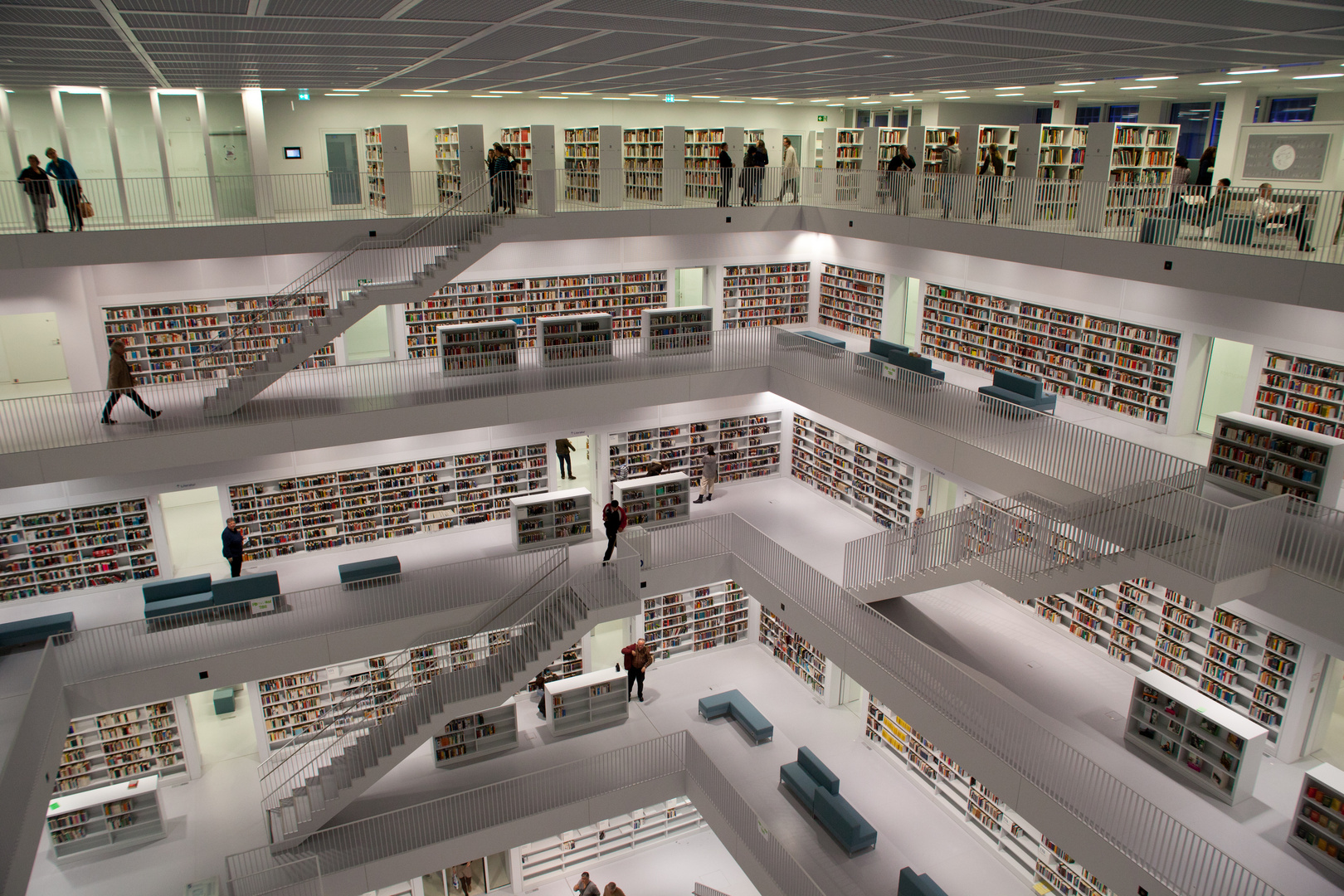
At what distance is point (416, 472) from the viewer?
14969 mm

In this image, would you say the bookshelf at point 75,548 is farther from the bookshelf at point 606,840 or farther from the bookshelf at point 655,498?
the bookshelf at point 606,840

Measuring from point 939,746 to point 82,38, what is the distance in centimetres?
1134

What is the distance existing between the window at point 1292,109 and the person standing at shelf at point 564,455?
13.5 meters

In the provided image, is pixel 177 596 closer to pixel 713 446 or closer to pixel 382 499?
pixel 382 499

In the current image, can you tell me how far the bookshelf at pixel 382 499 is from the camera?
14.2m

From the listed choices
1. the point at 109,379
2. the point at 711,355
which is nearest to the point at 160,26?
the point at 109,379

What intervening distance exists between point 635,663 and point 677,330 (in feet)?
19.8

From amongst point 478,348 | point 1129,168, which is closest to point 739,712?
point 478,348

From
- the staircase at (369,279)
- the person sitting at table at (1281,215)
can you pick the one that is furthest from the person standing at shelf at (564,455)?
the person sitting at table at (1281,215)

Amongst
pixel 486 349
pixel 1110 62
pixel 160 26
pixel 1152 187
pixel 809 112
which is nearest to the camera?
pixel 160 26

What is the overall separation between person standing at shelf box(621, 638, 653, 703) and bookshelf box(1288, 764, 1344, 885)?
904 cm

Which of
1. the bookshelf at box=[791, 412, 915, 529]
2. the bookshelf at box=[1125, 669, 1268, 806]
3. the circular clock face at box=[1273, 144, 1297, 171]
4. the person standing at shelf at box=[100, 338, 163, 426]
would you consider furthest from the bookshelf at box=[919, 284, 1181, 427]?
the person standing at shelf at box=[100, 338, 163, 426]

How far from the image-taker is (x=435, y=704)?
37.7 ft

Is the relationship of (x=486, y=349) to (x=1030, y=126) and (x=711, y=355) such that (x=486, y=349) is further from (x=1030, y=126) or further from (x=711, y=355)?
(x=1030, y=126)
